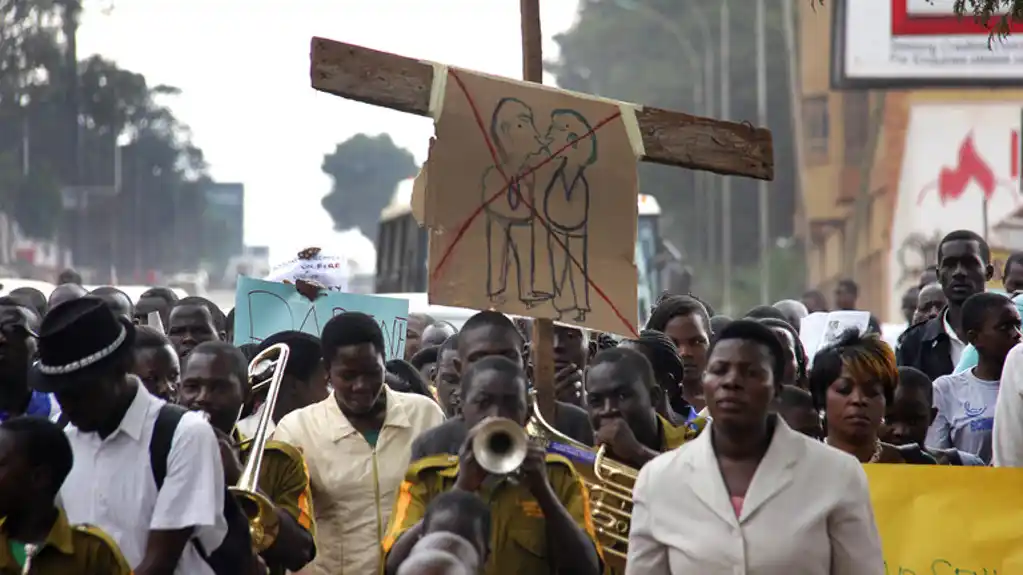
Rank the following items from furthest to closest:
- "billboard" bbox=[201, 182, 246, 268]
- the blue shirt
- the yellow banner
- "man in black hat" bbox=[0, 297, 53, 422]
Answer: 1. "billboard" bbox=[201, 182, 246, 268]
2. the blue shirt
3. "man in black hat" bbox=[0, 297, 53, 422]
4. the yellow banner

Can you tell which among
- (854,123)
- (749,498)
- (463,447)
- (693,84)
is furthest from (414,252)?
(693,84)

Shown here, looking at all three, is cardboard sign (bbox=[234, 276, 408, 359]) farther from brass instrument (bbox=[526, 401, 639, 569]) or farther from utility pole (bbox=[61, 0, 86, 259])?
utility pole (bbox=[61, 0, 86, 259])

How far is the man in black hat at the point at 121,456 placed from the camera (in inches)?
223

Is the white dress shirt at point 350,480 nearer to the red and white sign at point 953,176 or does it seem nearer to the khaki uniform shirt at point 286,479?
the khaki uniform shirt at point 286,479

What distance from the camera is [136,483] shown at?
18.7 feet

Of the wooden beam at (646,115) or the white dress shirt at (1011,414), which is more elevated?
the wooden beam at (646,115)

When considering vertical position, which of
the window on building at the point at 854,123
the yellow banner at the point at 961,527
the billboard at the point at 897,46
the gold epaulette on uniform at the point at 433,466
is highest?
the window on building at the point at 854,123

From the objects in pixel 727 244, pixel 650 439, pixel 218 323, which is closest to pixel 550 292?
pixel 650 439

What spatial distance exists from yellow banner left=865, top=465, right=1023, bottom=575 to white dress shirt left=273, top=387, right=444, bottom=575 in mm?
1584

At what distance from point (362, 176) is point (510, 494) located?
5290 inches

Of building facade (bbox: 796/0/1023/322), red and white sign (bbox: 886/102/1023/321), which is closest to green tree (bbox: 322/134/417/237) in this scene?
building facade (bbox: 796/0/1023/322)

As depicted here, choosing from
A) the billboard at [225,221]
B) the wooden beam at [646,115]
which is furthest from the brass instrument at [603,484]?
the billboard at [225,221]

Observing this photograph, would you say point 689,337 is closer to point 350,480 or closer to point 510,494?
point 350,480

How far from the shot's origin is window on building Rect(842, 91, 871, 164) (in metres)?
61.2
